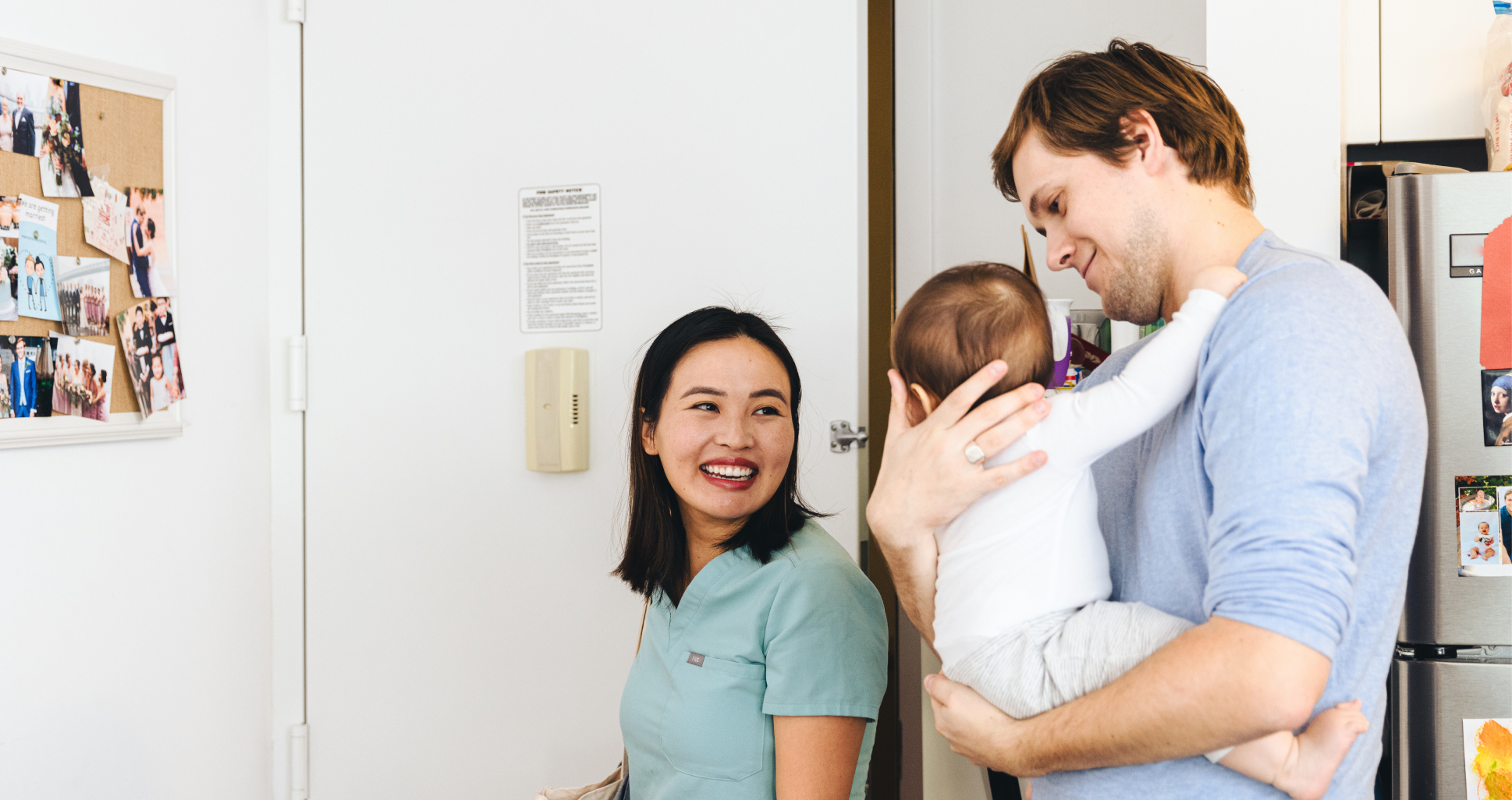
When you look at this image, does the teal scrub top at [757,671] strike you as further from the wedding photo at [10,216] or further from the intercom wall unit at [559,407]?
the wedding photo at [10,216]

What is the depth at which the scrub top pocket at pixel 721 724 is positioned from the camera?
1.15 m

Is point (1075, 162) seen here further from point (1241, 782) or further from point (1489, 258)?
point (1489, 258)

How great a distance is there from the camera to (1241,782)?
30.7 inches

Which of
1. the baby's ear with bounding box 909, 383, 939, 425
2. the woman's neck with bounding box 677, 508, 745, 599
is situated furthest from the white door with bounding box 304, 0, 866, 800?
the baby's ear with bounding box 909, 383, 939, 425

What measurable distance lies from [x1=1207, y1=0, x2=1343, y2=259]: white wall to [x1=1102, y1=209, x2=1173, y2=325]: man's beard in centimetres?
61

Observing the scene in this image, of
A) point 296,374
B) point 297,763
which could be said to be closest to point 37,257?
point 296,374

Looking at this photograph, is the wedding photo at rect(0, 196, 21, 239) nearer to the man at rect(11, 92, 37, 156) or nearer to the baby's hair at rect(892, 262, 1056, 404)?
the man at rect(11, 92, 37, 156)

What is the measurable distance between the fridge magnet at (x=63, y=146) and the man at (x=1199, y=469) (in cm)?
169

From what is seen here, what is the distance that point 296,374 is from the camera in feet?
7.14

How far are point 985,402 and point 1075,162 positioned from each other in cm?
26

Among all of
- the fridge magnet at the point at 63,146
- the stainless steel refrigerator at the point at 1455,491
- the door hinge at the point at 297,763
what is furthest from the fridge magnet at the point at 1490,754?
the fridge magnet at the point at 63,146

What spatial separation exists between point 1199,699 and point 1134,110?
56cm

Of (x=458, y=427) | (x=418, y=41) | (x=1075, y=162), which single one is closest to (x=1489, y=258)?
(x=1075, y=162)

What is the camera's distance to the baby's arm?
782 mm
